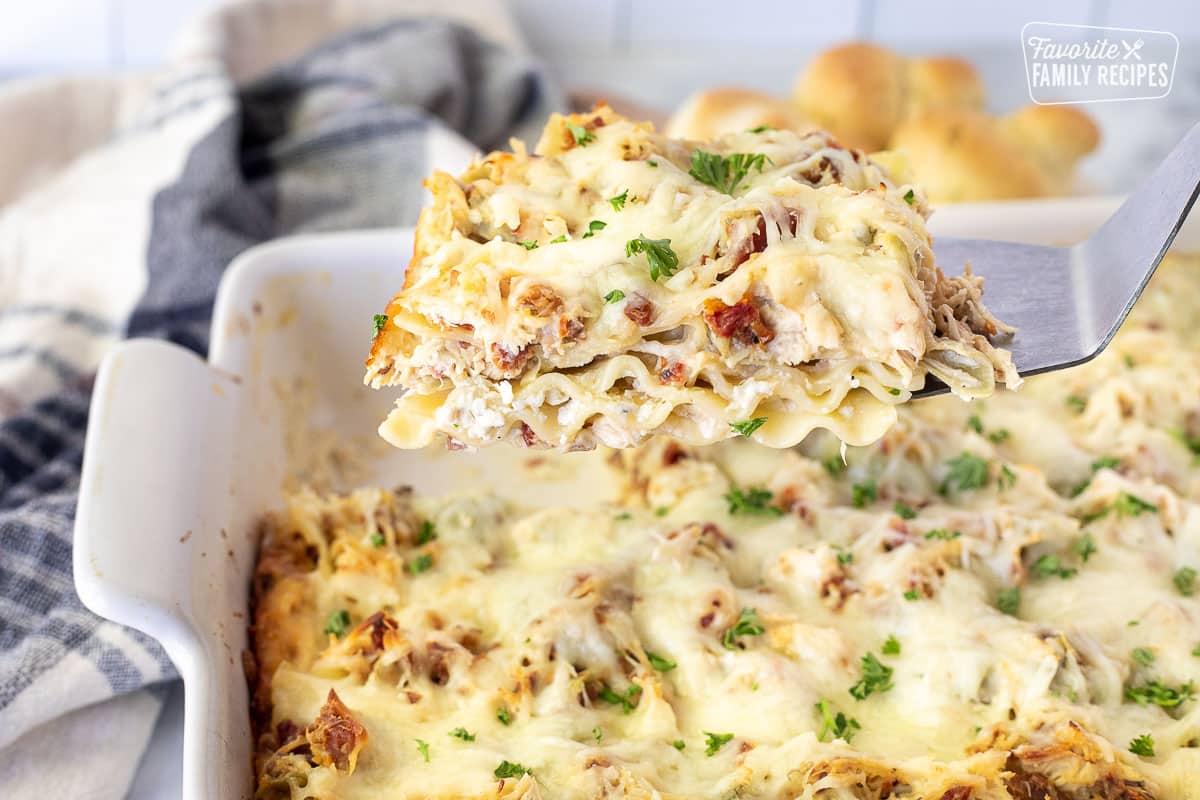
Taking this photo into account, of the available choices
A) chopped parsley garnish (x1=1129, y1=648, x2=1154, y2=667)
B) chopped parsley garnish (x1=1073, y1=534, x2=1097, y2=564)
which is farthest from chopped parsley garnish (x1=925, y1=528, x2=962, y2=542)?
chopped parsley garnish (x1=1129, y1=648, x2=1154, y2=667)

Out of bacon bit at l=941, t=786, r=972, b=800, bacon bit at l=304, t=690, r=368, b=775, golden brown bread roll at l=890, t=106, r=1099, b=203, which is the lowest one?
bacon bit at l=304, t=690, r=368, b=775

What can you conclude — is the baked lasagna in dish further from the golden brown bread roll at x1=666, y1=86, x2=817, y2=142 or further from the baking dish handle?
the golden brown bread roll at x1=666, y1=86, x2=817, y2=142

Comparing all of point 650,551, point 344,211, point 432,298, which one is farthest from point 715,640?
point 344,211

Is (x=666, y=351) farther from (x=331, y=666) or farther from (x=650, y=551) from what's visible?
(x=331, y=666)

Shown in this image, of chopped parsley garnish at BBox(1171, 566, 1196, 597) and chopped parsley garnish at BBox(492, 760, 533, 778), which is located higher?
chopped parsley garnish at BBox(492, 760, 533, 778)

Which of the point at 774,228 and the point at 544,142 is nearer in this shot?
the point at 774,228

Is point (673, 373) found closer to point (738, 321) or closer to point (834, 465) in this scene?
point (738, 321)

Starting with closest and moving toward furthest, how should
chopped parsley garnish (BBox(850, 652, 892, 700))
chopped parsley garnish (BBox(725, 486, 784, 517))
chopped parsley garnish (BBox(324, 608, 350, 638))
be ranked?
chopped parsley garnish (BBox(850, 652, 892, 700))
chopped parsley garnish (BBox(324, 608, 350, 638))
chopped parsley garnish (BBox(725, 486, 784, 517))
